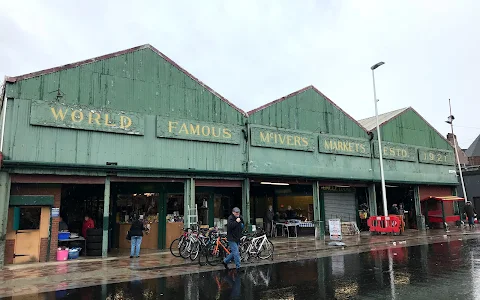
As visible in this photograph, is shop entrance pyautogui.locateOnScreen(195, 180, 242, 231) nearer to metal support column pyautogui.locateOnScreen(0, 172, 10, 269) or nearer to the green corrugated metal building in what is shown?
the green corrugated metal building

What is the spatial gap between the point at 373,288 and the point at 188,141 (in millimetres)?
10525

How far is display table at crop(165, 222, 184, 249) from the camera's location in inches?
659

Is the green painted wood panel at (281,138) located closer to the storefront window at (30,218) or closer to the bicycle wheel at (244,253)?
the bicycle wheel at (244,253)

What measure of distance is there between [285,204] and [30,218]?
1487 centimetres

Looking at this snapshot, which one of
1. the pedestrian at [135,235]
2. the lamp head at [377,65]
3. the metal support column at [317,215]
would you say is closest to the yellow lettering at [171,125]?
the pedestrian at [135,235]

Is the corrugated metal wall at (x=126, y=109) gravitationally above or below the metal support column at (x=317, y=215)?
above

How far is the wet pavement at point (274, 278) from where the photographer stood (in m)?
7.84

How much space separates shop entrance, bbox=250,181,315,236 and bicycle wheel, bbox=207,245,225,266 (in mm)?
8801

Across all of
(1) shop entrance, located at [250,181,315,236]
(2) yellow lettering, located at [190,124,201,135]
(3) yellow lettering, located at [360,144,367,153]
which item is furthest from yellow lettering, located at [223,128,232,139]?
(3) yellow lettering, located at [360,144,367,153]

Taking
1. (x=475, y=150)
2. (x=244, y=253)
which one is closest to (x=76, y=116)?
(x=244, y=253)

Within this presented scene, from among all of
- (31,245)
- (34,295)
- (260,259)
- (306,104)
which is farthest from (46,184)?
(306,104)

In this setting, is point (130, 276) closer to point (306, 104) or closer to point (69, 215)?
point (69, 215)

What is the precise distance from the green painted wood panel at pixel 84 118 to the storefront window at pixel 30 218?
3.17 metres

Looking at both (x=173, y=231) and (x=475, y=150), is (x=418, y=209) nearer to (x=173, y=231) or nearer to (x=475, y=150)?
(x=173, y=231)
